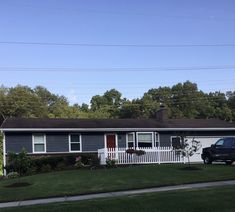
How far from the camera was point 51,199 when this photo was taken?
15195mm

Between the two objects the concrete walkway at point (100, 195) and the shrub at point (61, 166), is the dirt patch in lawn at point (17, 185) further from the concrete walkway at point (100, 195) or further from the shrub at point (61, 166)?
the shrub at point (61, 166)

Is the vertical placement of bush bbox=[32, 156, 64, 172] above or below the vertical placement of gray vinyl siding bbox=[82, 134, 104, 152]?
below

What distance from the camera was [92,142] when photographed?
3516 centimetres

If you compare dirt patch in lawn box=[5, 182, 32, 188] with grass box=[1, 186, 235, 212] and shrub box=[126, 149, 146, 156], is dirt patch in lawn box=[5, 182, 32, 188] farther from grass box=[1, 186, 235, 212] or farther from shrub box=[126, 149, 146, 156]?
shrub box=[126, 149, 146, 156]

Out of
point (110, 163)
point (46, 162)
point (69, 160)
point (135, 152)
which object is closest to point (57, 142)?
point (69, 160)

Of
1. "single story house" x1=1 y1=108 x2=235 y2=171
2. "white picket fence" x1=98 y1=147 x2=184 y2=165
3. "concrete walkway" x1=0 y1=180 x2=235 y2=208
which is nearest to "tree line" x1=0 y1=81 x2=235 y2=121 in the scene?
"single story house" x1=1 y1=108 x2=235 y2=171

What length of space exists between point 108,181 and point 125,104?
7002cm

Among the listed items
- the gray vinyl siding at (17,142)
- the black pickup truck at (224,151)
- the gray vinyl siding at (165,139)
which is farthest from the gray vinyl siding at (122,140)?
the black pickup truck at (224,151)

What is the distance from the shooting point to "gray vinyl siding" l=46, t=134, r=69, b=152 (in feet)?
111

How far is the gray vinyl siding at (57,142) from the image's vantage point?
111 feet

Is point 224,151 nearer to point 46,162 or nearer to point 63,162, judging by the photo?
point 63,162

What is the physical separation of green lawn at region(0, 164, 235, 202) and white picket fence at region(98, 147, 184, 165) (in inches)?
291

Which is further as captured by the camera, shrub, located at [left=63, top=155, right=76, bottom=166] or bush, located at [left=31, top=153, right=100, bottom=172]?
shrub, located at [left=63, top=155, right=76, bottom=166]

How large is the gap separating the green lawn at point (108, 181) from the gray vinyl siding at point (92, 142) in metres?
12.8
